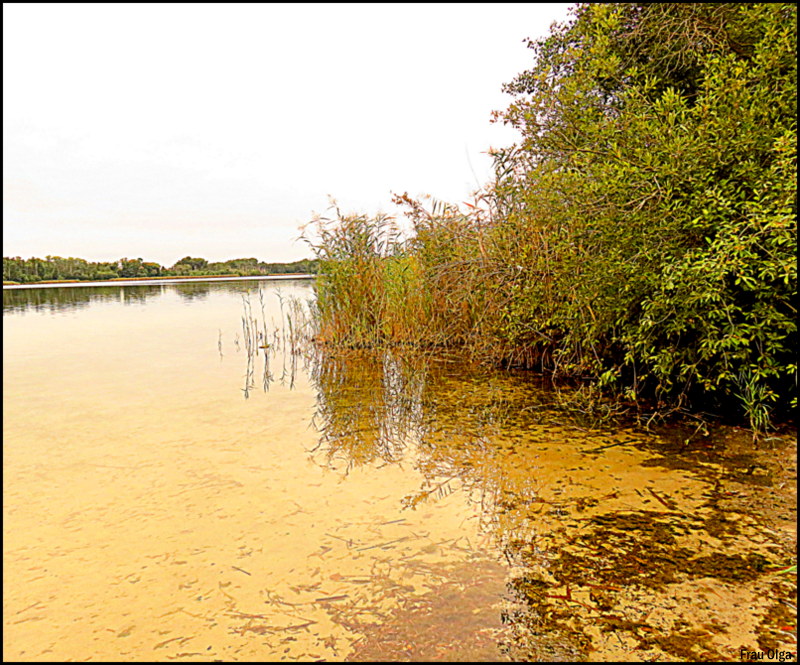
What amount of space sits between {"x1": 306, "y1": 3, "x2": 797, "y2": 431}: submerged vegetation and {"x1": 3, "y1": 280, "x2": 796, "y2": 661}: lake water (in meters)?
0.65

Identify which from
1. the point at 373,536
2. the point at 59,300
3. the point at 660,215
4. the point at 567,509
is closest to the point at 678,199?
the point at 660,215

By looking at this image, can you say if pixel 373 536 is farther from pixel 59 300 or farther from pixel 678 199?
pixel 59 300

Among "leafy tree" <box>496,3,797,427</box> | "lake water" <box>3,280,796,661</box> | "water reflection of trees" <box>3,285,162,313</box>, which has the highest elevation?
"leafy tree" <box>496,3,797,427</box>

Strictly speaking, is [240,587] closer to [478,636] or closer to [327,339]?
[478,636]

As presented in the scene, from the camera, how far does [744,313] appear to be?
296 cm

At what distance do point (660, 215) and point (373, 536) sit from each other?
2437mm

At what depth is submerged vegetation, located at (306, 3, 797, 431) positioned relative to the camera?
288 cm

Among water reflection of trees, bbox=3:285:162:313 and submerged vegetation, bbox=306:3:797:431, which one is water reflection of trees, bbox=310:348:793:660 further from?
water reflection of trees, bbox=3:285:162:313

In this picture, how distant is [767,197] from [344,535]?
98.4 inches

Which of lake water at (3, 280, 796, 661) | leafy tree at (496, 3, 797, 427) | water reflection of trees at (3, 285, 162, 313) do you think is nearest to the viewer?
lake water at (3, 280, 796, 661)

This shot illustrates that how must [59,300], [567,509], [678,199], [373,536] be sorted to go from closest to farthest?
1. [373,536]
2. [567,509]
3. [678,199]
4. [59,300]

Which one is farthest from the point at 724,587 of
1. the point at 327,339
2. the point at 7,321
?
the point at 7,321

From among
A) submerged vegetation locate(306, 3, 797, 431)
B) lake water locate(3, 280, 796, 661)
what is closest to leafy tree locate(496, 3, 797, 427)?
submerged vegetation locate(306, 3, 797, 431)

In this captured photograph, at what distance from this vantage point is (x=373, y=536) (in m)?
2.09
